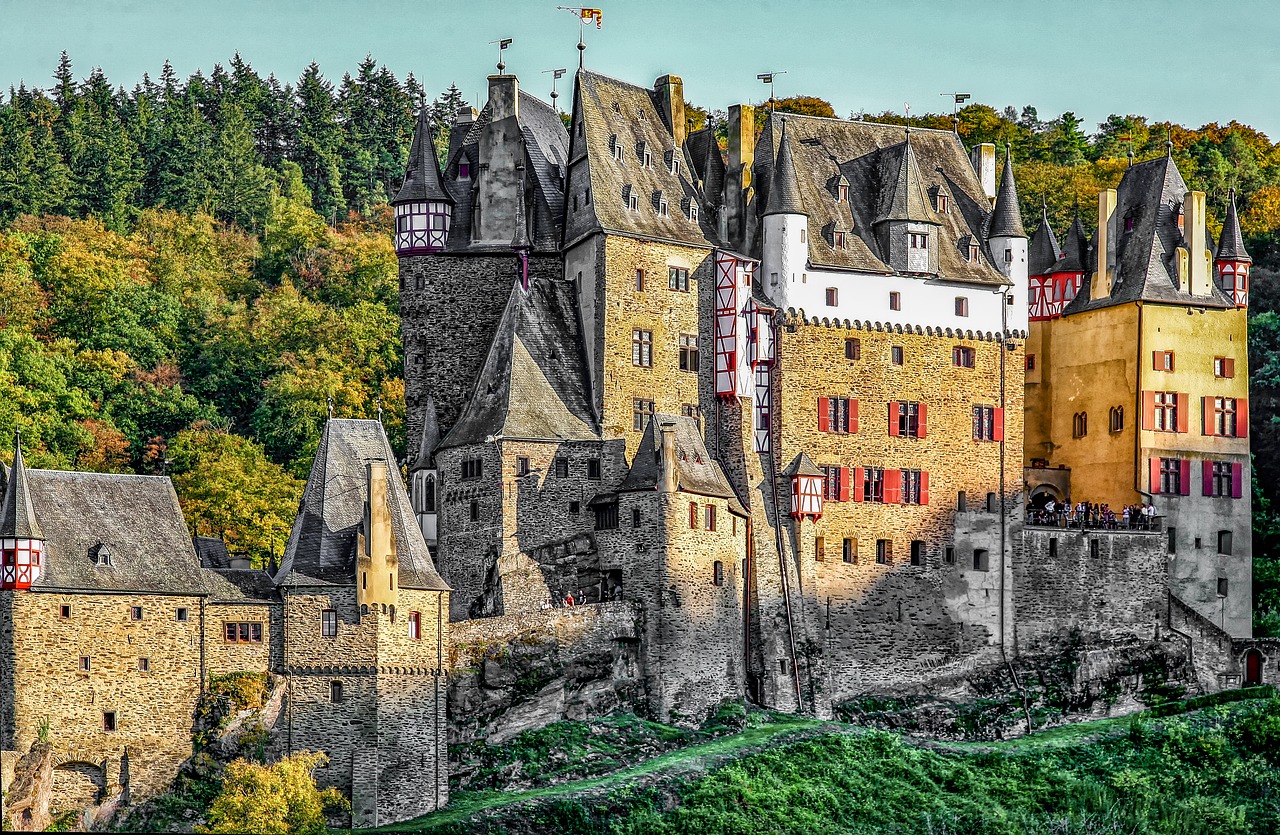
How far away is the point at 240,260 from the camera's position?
112 m

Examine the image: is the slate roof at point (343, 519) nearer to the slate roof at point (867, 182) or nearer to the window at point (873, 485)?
the window at point (873, 485)

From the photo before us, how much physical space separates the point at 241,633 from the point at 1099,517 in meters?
29.3

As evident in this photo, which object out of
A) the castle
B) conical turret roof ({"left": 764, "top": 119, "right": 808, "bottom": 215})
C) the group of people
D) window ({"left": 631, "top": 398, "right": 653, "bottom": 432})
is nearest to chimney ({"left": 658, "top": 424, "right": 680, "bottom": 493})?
the castle

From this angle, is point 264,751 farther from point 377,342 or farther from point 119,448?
point 377,342

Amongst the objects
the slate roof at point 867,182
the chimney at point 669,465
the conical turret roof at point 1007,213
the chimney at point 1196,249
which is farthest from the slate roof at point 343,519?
the chimney at point 1196,249

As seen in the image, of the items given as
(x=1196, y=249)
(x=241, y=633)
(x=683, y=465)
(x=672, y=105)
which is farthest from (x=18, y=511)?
(x=1196, y=249)

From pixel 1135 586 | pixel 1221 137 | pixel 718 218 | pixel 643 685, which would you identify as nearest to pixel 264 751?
pixel 643 685

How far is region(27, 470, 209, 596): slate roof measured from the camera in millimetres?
65188

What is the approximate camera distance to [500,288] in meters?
77.1

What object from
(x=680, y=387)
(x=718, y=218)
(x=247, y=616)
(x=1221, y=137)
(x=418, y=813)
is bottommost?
(x=418, y=813)

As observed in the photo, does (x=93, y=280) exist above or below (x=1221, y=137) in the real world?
below

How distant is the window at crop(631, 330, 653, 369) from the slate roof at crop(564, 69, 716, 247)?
2996 mm

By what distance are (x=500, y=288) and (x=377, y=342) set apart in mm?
24279

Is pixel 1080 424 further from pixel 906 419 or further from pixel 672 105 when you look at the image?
pixel 672 105
